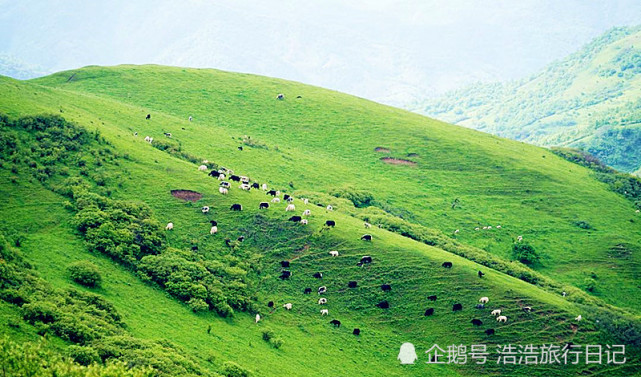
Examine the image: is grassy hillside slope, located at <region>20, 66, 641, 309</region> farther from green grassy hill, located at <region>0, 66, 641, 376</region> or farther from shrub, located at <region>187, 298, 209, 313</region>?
shrub, located at <region>187, 298, 209, 313</region>

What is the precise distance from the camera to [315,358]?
153ft

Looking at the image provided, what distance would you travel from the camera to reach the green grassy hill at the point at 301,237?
47.2 metres

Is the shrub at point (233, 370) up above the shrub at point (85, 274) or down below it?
below

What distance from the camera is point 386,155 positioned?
319 ft

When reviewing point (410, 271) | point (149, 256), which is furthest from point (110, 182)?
point (410, 271)

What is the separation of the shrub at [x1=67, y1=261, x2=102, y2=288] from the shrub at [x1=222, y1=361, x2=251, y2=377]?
1138 centimetres

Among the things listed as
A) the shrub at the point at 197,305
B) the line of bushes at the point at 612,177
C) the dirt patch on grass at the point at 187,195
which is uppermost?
the line of bushes at the point at 612,177

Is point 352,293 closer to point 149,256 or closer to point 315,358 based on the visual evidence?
point 315,358

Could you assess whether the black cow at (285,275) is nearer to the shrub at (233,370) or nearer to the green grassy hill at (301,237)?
the green grassy hill at (301,237)

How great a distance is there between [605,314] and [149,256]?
3801cm

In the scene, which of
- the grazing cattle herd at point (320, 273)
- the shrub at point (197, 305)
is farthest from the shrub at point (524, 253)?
the shrub at point (197, 305)

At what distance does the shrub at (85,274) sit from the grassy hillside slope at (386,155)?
3041 cm

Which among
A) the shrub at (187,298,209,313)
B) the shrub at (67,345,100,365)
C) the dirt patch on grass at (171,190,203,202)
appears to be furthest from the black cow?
the shrub at (67,345,100,365)

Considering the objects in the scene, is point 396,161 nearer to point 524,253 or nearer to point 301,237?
point 524,253
